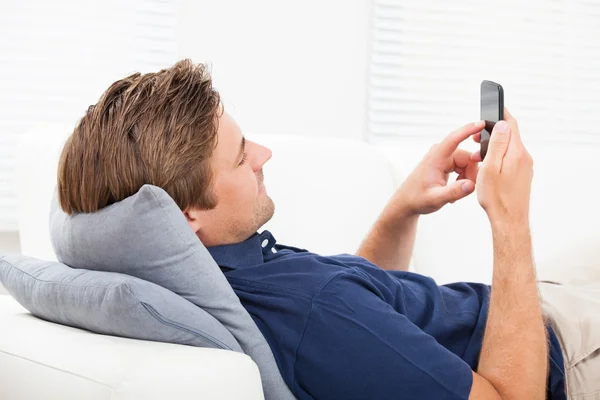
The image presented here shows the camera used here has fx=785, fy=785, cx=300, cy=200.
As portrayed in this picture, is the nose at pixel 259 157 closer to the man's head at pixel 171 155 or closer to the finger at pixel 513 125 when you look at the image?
the man's head at pixel 171 155

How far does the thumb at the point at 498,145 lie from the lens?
139cm

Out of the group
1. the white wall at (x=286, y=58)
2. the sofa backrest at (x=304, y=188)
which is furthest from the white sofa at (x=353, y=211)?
the white wall at (x=286, y=58)

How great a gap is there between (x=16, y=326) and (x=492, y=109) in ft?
3.07

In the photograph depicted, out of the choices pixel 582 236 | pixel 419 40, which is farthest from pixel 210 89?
pixel 419 40

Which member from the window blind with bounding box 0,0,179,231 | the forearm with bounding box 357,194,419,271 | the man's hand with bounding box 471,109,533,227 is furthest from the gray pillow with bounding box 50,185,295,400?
the window blind with bounding box 0,0,179,231

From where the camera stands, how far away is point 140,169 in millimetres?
1249

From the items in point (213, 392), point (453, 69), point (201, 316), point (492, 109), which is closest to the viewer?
point (213, 392)

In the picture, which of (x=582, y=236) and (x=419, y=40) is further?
(x=419, y=40)

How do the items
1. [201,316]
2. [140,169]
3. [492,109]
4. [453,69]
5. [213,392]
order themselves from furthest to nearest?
[453,69] → [492,109] → [140,169] → [201,316] → [213,392]

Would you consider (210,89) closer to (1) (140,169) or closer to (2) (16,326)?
(1) (140,169)

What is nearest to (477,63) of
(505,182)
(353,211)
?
(353,211)

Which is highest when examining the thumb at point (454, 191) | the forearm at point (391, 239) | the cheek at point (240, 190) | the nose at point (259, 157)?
the nose at point (259, 157)

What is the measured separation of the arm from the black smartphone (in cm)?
4

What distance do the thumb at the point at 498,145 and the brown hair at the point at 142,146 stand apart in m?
0.49
